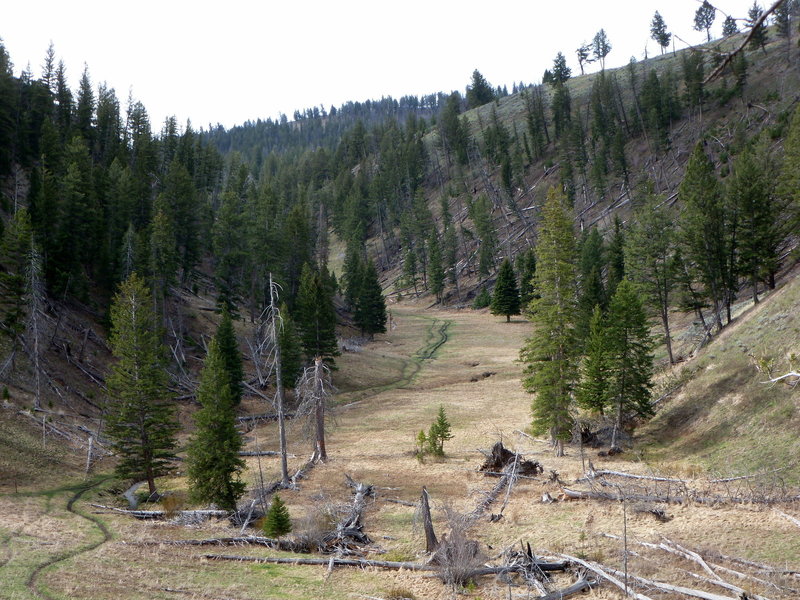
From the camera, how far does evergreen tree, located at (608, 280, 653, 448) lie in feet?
113

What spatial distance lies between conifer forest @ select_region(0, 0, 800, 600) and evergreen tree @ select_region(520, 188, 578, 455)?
168mm

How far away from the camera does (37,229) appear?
48.3m

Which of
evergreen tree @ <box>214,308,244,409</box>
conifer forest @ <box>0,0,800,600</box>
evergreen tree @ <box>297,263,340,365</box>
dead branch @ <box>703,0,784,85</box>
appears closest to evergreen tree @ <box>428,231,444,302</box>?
conifer forest @ <box>0,0,800,600</box>

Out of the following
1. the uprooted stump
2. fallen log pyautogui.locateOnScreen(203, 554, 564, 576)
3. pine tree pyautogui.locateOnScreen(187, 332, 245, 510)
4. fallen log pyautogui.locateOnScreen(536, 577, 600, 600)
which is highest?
pine tree pyautogui.locateOnScreen(187, 332, 245, 510)

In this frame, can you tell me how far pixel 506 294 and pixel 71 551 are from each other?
7575 centimetres

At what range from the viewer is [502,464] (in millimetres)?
32031

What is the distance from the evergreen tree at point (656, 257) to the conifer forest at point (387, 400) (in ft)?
0.84

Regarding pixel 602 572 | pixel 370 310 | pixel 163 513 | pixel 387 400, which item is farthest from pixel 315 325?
pixel 602 572

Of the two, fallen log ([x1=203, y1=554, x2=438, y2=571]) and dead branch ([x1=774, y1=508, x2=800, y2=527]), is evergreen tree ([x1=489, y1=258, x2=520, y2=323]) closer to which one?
dead branch ([x1=774, y1=508, x2=800, y2=527])

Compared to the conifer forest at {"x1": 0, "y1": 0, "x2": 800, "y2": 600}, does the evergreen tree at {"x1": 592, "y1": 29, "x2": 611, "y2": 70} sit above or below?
above

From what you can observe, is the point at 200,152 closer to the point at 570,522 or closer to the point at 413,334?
the point at 413,334

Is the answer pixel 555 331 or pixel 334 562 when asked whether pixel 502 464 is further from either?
pixel 334 562

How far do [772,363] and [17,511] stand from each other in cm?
3702

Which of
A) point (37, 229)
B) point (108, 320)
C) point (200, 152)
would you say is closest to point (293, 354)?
point (108, 320)
